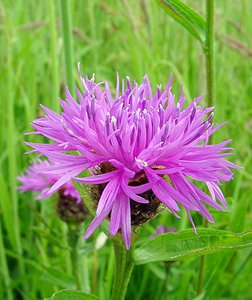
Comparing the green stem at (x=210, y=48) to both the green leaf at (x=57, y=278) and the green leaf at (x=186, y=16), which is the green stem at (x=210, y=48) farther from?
the green leaf at (x=57, y=278)

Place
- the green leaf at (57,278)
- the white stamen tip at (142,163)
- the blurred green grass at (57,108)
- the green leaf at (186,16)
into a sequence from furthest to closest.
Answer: the blurred green grass at (57,108)
the green leaf at (57,278)
the green leaf at (186,16)
the white stamen tip at (142,163)

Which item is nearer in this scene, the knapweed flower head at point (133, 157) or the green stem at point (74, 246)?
the knapweed flower head at point (133, 157)

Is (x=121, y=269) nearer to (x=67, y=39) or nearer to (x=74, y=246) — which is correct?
(x=74, y=246)

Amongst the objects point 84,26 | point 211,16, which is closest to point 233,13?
point 84,26

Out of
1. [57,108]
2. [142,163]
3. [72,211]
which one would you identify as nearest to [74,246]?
[72,211]

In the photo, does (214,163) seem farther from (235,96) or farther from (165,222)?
(235,96)

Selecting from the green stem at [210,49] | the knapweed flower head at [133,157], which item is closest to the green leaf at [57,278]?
the green stem at [210,49]

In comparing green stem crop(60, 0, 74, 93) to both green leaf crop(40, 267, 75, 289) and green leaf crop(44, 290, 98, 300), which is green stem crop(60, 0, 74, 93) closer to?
green leaf crop(40, 267, 75, 289)
